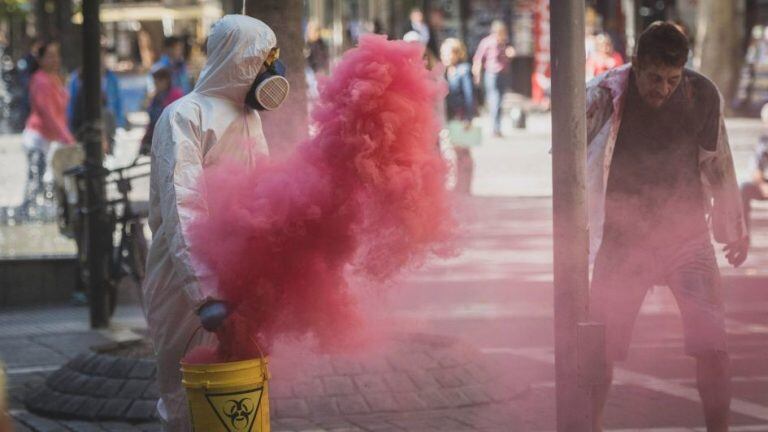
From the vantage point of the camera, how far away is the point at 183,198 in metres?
4.79

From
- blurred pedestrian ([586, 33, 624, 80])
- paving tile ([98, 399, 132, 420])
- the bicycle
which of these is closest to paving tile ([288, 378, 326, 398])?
→ paving tile ([98, 399, 132, 420])

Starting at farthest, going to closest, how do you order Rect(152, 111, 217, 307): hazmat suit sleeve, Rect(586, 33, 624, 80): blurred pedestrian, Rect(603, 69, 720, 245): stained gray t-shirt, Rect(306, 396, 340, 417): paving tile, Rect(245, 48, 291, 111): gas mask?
Rect(586, 33, 624, 80): blurred pedestrian
Rect(306, 396, 340, 417): paving tile
Rect(603, 69, 720, 245): stained gray t-shirt
Rect(245, 48, 291, 111): gas mask
Rect(152, 111, 217, 307): hazmat suit sleeve

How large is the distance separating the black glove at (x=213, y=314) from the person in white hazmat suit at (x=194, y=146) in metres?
0.18

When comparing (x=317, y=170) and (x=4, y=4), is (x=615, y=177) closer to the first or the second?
(x=317, y=170)

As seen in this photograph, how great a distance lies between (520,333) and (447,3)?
3566 cm

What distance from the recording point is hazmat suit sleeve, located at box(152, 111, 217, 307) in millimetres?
4723

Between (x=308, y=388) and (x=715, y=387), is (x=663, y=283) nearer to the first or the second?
(x=715, y=387)

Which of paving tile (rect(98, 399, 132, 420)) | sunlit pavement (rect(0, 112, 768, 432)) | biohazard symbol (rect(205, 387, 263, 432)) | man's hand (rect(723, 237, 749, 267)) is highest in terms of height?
man's hand (rect(723, 237, 749, 267))

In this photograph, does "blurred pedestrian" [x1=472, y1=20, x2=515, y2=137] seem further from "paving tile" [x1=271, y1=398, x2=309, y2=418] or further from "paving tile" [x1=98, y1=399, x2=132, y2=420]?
"paving tile" [x1=271, y1=398, x2=309, y2=418]

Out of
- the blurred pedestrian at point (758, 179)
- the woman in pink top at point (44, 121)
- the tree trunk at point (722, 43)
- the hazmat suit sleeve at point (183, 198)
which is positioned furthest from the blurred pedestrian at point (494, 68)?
the hazmat suit sleeve at point (183, 198)

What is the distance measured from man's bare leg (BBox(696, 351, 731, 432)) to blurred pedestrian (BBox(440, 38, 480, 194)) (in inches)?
414

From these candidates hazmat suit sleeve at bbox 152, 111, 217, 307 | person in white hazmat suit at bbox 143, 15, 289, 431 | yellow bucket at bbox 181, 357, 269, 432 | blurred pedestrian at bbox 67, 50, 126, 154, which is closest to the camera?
yellow bucket at bbox 181, 357, 269, 432

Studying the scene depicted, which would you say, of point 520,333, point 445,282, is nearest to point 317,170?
point 520,333

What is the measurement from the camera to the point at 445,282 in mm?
11461
